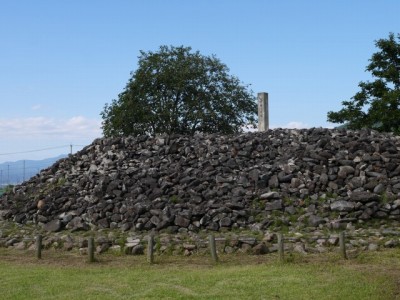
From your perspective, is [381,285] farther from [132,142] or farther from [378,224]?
[132,142]

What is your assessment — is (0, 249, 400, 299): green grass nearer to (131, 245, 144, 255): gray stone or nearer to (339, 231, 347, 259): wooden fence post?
(339, 231, 347, 259): wooden fence post

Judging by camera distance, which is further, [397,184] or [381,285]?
[397,184]

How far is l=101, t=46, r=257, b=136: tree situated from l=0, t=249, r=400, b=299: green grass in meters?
18.7

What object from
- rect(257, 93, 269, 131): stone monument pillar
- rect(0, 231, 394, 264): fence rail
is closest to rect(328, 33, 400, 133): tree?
rect(257, 93, 269, 131): stone monument pillar

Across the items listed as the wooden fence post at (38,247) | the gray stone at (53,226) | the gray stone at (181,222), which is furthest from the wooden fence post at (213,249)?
the gray stone at (53,226)

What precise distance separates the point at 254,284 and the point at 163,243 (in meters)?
4.27

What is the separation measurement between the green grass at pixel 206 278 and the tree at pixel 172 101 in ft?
61.4

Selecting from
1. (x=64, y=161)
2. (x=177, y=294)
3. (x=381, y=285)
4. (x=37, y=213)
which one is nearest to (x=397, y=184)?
(x=381, y=285)

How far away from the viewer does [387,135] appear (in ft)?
64.4

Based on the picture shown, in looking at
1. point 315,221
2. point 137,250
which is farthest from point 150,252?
point 315,221

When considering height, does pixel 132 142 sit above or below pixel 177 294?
above

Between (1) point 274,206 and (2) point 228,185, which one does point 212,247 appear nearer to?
(1) point 274,206

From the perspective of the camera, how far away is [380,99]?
27203mm

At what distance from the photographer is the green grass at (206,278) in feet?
32.8
